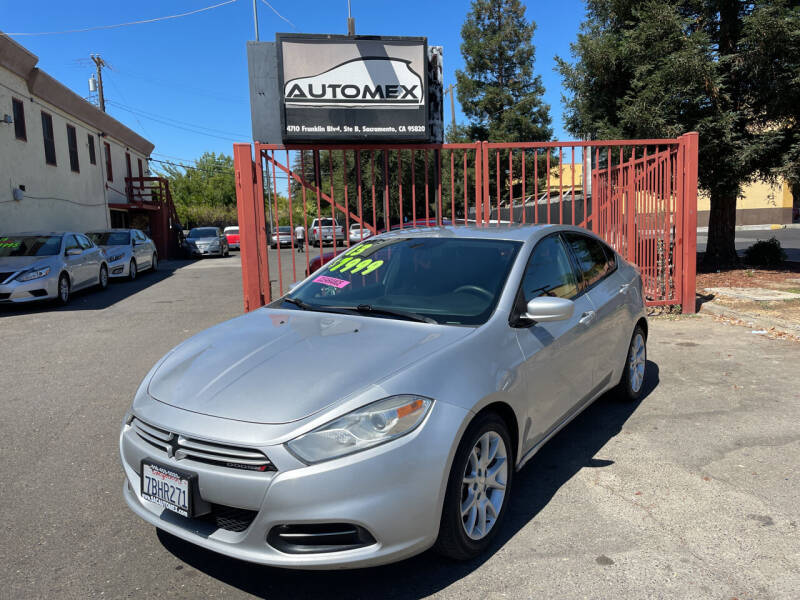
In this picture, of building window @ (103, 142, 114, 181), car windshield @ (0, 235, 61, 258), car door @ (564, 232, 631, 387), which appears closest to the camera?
car door @ (564, 232, 631, 387)

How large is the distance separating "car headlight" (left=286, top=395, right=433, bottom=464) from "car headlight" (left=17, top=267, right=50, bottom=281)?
10713mm

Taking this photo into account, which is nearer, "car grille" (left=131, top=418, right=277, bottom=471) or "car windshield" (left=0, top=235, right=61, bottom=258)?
"car grille" (left=131, top=418, right=277, bottom=471)

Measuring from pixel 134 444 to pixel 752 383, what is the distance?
16.9ft

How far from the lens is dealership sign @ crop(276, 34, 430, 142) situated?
23.8ft

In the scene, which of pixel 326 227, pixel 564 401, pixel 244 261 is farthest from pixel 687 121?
pixel 326 227

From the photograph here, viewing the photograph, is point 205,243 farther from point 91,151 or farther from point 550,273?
point 550,273

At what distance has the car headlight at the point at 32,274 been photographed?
10.9 metres

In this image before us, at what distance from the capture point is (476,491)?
9.05 feet

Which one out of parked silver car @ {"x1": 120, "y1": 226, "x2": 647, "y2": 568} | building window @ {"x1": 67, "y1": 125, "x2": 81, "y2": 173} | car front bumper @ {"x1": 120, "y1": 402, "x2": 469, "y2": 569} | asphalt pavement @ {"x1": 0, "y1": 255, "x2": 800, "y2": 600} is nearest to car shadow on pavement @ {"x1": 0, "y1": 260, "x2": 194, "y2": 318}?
asphalt pavement @ {"x1": 0, "y1": 255, "x2": 800, "y2": 600}

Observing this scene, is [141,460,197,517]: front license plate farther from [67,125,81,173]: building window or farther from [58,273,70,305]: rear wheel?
[67,125,81,173]: building window

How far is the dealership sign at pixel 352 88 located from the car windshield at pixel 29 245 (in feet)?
24.4

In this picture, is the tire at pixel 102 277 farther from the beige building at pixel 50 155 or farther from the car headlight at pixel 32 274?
the beige building at pixel 50 155

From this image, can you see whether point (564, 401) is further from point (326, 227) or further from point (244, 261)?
point (326, 227)

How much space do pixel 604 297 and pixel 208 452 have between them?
2.94 m
